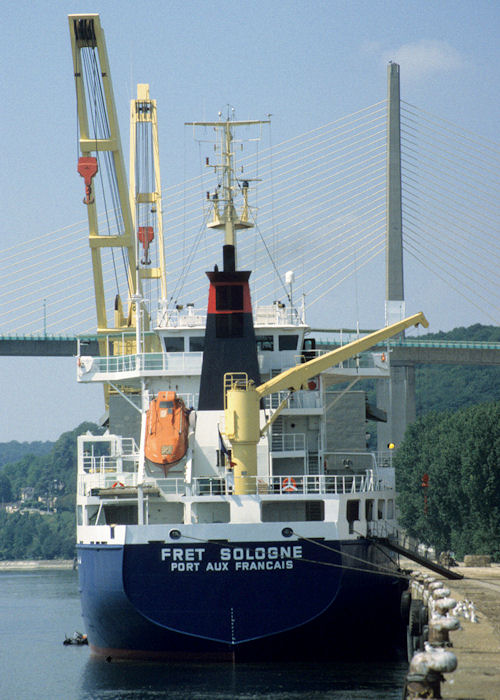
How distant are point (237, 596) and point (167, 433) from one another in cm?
442

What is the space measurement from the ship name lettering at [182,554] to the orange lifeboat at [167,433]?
8.84 feet

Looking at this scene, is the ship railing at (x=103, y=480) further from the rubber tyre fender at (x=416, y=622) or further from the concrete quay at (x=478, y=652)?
the concrete quay at (x=478, y=652)

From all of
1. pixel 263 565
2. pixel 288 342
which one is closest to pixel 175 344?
pixel 288 342

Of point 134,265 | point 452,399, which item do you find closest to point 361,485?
point 134,265

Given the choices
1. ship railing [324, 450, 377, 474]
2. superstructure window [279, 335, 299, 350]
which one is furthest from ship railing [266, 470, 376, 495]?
superstructure window [279, 335, 299, 350]

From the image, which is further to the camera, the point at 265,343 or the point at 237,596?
the point at 265,343

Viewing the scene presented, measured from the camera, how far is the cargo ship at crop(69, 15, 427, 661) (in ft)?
86.4

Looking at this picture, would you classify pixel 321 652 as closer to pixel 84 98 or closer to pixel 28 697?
pixel 28 697

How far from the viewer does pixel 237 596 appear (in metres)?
26.2

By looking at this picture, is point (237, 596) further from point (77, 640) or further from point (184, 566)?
point (77, 640)

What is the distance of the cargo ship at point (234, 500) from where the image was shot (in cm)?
2634

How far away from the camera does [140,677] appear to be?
27.0 metres

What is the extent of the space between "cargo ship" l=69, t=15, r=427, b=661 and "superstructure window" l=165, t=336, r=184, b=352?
1.5 inches

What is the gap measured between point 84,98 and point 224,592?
29.5 metres
